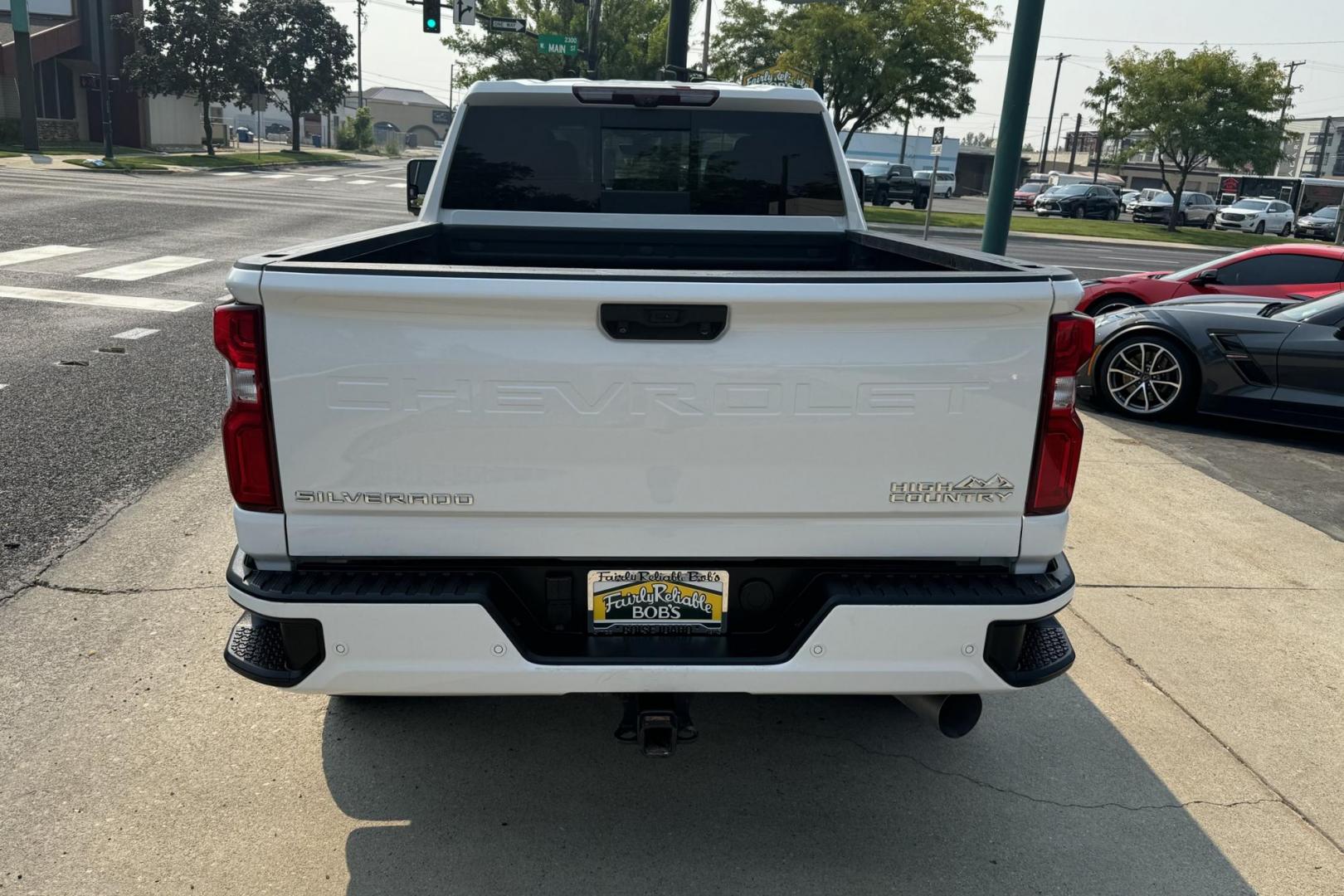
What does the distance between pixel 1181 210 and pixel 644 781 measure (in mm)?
54627

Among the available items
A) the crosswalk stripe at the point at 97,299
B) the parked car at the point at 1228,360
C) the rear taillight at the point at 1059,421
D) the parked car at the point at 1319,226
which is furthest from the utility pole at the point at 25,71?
the parked car at the point at 1319,226

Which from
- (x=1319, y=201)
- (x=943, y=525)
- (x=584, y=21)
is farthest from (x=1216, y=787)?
(x=1319, y=201)

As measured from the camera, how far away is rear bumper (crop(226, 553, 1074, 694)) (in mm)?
2828

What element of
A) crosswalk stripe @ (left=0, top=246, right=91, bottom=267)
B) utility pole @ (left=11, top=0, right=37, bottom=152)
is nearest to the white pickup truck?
crosswalk stripe @ (left=0, top=246, right=91, bottom=267)

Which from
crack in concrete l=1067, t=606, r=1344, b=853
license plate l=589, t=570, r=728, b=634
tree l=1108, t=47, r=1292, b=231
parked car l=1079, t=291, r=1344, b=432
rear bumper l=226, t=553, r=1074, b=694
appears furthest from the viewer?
tree l=1108, t=47, r=1292, b=231

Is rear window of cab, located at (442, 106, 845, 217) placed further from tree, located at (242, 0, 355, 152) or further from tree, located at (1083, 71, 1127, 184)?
tree, located at (242, 0, 355, 152)

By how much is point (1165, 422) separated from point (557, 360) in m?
7.66

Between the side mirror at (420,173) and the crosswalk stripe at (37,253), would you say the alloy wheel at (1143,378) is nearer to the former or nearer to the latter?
the side mirror at (420,173)

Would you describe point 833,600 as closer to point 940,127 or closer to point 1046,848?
point 1046,848

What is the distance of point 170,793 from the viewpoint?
11.0ft

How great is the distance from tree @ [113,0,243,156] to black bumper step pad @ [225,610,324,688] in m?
52.9

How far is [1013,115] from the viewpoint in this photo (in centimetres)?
844

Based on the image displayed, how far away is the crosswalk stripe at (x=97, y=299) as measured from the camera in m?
11.9

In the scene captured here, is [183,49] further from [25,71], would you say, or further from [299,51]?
[299,51]
